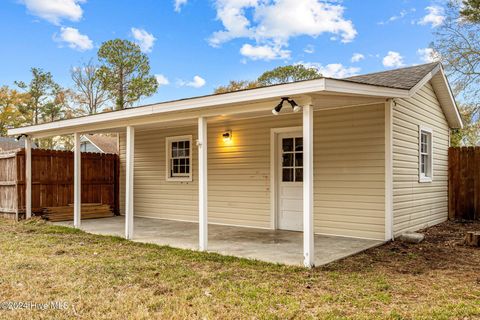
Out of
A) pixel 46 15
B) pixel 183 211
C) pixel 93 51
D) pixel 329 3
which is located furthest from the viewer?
pixel 93 51

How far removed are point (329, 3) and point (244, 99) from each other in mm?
9522

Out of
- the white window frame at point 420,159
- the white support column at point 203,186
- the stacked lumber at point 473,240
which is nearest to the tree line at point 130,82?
the white window frame at point 420,159

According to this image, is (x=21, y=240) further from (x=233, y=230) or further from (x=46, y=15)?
(x=46, y=15)

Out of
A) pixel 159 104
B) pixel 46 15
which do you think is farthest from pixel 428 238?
pixel 46 15

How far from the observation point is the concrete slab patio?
17.8ft

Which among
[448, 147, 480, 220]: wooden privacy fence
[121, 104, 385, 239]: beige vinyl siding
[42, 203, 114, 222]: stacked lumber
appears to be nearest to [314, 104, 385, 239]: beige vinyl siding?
[121, 104, 385, 239]: beige vinyl siding

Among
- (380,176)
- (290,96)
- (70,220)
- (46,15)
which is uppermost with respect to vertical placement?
(46,15)

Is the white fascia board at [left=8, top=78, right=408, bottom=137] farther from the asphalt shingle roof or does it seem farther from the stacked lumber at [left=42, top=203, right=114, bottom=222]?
the stacked lumber at [left=42, top=203, right=114, bottom=222]

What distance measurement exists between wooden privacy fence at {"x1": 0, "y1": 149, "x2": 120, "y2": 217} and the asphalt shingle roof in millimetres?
7146

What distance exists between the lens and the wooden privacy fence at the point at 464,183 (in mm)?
9078

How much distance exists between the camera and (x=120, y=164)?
36.4ft

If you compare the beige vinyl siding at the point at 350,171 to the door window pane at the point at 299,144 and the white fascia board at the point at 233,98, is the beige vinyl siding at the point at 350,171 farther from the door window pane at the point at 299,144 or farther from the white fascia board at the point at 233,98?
the white fascia board at the point at 233,98

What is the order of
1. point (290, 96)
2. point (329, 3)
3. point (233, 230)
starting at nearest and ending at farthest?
point (290, 96)
point (233, 230)
point (329, 3)

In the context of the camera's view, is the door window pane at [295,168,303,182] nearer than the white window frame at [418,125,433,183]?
Yes
